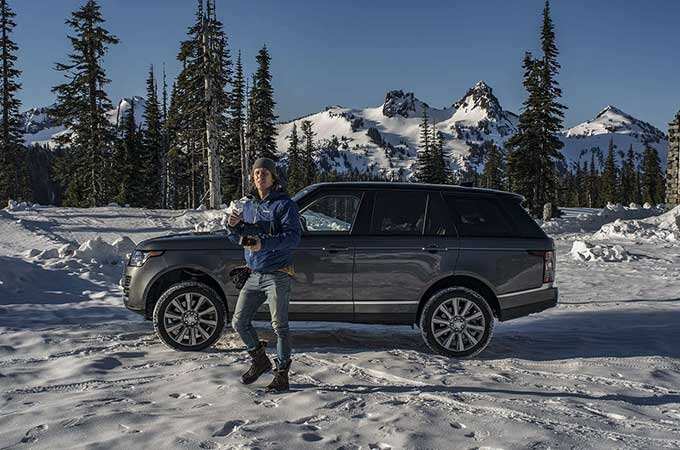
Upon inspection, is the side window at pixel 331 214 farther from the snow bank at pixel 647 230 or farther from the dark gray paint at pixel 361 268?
the snow bank at pixel 647 230

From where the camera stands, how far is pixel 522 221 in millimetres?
6309

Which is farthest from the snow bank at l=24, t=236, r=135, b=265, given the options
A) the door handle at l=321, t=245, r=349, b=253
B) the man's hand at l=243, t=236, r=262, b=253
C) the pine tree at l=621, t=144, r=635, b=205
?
the pine tree at l=621, t=144, r=635, b=205

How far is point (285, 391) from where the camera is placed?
474cm

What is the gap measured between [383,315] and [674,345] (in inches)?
154

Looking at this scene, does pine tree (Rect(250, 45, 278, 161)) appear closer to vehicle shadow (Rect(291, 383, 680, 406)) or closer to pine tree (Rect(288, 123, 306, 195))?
pine tree (Rect(288, 123, 306, 195))

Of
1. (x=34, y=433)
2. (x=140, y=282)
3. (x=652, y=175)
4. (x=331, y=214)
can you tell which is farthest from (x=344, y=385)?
(x=652, y=175)

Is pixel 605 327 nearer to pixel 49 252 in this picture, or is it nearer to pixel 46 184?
pixel 49 252

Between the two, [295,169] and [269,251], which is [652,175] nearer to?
[295,169]

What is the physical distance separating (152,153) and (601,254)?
134 feet

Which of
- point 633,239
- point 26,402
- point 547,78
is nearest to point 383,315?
point 26,402

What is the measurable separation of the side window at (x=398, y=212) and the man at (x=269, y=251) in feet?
5.68

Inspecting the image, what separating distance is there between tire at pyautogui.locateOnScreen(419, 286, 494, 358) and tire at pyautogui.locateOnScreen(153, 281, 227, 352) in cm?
233

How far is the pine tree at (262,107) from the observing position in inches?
1731

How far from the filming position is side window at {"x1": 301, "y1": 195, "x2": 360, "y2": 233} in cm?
611
